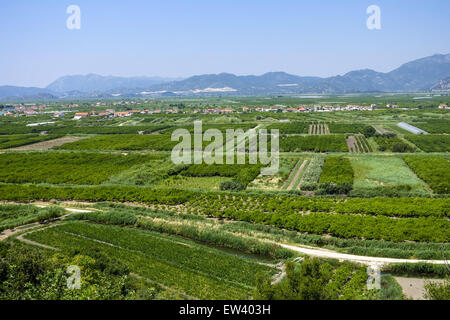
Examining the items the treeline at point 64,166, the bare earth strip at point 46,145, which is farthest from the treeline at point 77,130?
the treeline at point 64,166

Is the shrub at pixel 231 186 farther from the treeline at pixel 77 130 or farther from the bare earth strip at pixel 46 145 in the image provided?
the treeline at pixel 77 130

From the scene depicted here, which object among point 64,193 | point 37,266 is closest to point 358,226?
point 37,266

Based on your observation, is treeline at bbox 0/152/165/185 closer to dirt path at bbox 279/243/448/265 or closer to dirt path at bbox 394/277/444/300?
dirt path at bbox 279/243/448/265

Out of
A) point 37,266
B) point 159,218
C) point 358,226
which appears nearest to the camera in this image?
point 37,266

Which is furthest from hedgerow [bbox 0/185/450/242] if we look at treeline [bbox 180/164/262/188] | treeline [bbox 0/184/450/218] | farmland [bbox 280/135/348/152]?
farmland [bbox 280/135/348/152]

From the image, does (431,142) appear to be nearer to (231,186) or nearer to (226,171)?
(226,171)

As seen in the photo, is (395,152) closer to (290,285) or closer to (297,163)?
(297,163)
